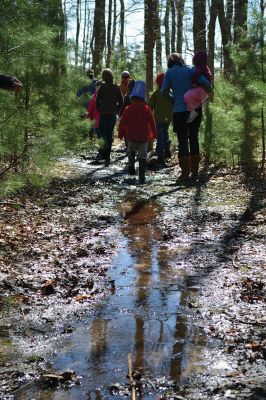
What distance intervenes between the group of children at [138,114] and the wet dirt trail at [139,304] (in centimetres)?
246

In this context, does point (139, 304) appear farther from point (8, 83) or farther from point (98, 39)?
point (98, 39)

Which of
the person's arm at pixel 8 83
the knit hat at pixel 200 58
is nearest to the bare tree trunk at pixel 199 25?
the knit hat at pixel 200 58

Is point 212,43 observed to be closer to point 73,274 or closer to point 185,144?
point 185,144

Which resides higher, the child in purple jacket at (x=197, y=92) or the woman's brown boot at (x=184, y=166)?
the child in purple jacket at (x=197, y=92)

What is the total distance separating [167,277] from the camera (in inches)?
177

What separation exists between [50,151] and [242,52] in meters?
4.51

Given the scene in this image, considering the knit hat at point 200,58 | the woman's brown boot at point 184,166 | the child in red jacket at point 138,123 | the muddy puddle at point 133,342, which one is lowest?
the muddy puddle at point 133,342

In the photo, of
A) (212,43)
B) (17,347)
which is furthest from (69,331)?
(212,43)

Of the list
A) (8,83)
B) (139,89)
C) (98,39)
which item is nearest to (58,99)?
(139,89)

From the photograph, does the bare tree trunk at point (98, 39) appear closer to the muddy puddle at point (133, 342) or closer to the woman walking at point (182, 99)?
the woman walking at point (182, 99)

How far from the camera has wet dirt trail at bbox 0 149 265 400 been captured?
2789 mm

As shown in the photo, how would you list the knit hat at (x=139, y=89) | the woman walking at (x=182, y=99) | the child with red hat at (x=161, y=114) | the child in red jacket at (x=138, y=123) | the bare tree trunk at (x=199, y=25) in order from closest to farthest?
1. the woman walking at (x=182, y=99)
2. the knit hat at (x=139, y=89)
3. the child in red jacket at (x=138, y=123)
4. the child with red hat at (x=161, y=114)
5. the bare tree trunk at (x=199, y=25)

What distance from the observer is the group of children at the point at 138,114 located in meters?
9.02

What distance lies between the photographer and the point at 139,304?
3.88 metres
